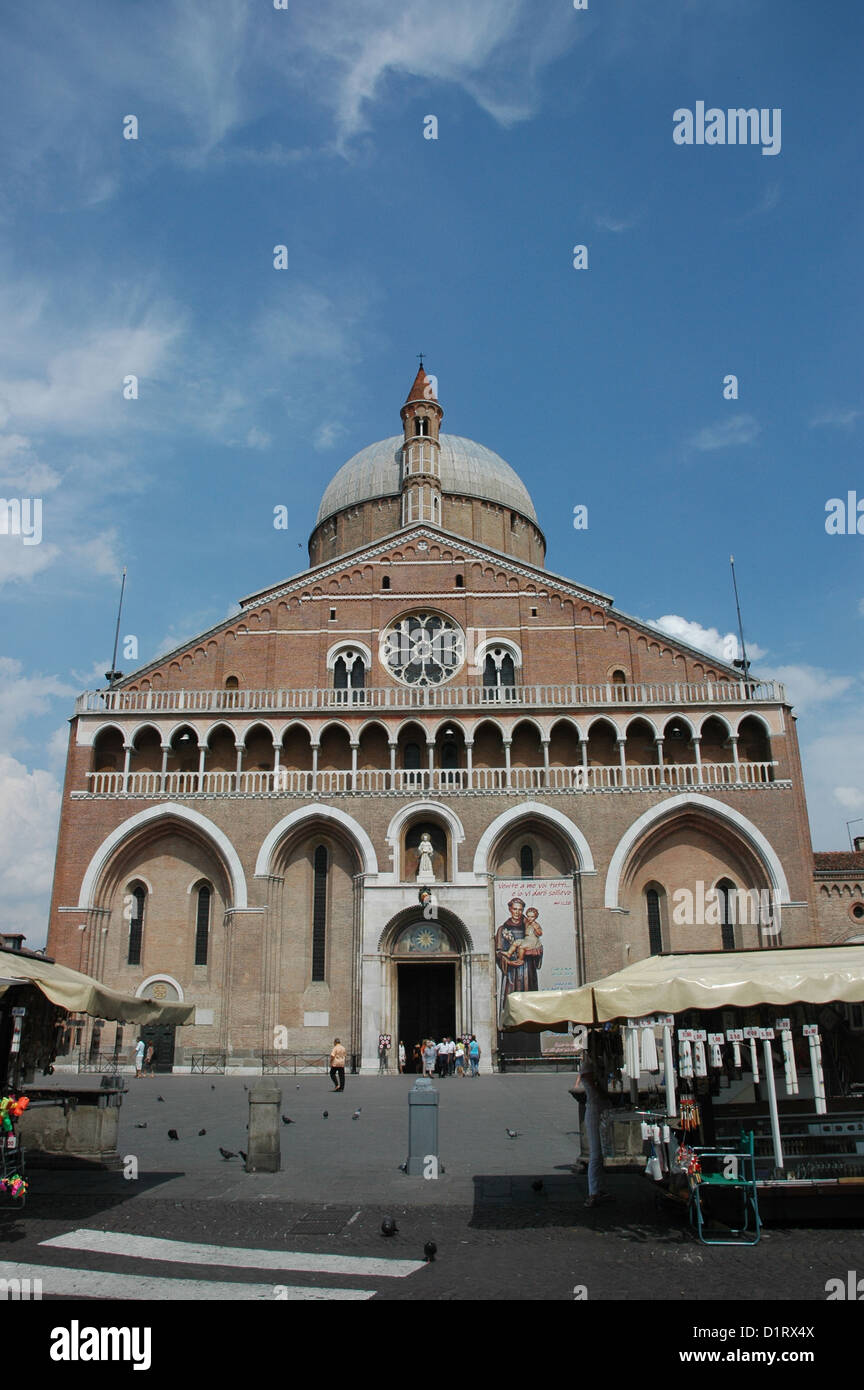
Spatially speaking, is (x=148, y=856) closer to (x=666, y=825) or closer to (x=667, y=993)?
(x=666, y=825)

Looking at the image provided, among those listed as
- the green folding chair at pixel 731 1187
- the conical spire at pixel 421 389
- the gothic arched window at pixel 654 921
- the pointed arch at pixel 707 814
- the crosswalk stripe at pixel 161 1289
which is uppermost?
the conical spire at pixel 421 389

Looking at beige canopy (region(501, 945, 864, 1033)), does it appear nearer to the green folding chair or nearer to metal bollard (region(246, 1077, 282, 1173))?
the green folding chair

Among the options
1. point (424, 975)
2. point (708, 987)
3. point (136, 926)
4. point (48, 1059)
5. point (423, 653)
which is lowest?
point (48, 1059)

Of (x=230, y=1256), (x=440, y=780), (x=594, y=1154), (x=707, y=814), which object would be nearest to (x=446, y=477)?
(x=440, y=780)

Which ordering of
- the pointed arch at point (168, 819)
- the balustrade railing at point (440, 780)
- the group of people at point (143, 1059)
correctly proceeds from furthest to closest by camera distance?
the balustrade railing at point (440, 780) < the pointed arch at point (168, 819) < the group of people at point (143, 1059)

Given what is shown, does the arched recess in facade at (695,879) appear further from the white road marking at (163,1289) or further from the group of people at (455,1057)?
the white road marking at (163,1289)

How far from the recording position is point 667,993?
10.0 metres

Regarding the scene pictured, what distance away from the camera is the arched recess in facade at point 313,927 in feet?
106

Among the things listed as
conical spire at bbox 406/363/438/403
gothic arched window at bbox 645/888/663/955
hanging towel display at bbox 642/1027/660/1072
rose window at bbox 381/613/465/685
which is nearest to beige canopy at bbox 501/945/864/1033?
hanging towel display at bbox 642/1027/660/1072

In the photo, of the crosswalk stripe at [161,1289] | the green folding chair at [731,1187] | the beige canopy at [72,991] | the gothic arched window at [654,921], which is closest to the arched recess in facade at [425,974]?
the gothic arched window at [654,921]

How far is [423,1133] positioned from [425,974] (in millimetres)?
19620

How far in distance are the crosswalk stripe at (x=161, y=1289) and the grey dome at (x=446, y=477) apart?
43.9 m

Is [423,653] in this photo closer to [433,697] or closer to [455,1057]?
[433,697]

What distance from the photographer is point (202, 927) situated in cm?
3350
